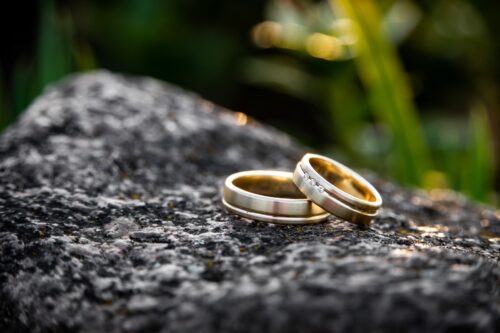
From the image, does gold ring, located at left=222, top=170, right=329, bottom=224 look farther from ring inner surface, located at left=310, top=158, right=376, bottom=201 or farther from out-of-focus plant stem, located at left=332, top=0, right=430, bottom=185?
out-of-focus plant stem, located at left=332, top=0, right=430, bottom=185

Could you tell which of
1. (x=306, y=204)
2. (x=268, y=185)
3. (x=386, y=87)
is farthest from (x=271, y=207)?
(x=386, y=87)

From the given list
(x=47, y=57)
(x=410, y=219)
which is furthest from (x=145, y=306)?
(x=47, y=57)

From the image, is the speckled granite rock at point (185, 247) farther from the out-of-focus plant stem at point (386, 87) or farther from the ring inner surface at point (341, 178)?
the out-of-focus plant stem at point (386, 87)

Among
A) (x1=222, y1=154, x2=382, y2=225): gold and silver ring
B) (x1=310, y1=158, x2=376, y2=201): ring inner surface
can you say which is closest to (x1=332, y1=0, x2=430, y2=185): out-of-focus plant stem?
(x1=310, y1=158, x2=376, y2=201): ring inner surface

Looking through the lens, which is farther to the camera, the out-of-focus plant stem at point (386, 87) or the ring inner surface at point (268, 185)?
the out-of-focus plant stem at point (386, 87)

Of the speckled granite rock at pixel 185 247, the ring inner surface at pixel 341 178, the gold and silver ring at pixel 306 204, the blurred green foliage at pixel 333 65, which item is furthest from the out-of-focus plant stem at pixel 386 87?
the gold and silver ring at pixel 306 204

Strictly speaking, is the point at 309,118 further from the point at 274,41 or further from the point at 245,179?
the point at 245,179
